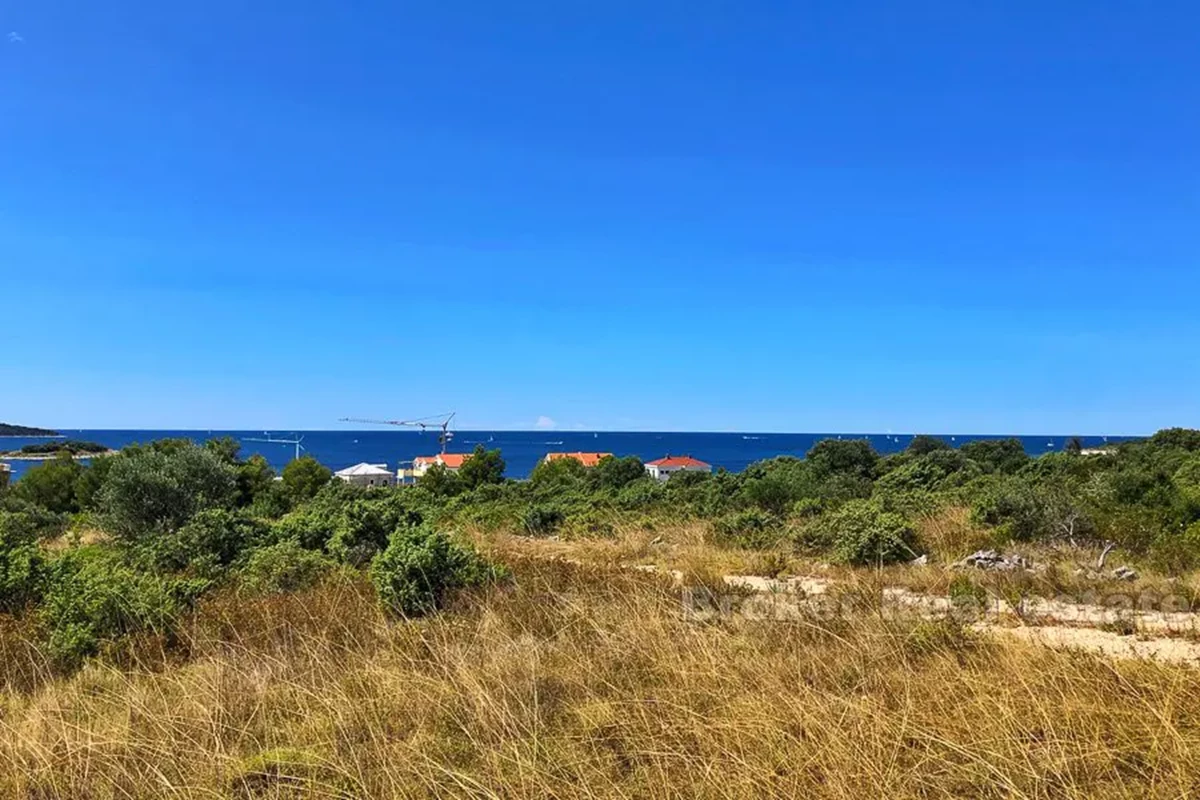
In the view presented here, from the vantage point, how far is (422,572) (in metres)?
8.05

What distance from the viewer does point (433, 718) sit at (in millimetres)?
4508

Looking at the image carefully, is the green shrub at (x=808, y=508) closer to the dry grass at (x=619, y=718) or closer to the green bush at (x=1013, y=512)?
the green bush at (x=1013, y=512)

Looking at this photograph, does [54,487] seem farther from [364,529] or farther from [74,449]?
[74,449]

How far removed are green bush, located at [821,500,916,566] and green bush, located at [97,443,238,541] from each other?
41.1 ft

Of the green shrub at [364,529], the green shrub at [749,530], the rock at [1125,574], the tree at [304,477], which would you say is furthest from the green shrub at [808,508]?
the tree at [304,477]

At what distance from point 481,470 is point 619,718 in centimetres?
3209

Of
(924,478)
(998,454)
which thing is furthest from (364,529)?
(998,454)

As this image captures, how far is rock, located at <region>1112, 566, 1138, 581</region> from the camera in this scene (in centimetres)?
959

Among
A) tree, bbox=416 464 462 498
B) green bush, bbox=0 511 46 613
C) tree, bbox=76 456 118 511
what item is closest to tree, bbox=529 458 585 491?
tree, bbox=416 464 462 498

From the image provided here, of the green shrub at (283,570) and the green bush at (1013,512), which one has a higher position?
the green bush at (1013,512)

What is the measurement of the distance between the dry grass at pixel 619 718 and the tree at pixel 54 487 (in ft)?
103

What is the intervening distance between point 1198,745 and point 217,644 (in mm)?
6780

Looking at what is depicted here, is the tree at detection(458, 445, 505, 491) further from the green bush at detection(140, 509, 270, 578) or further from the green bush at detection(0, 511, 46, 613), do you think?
the green bush at detection(0, 511, 46, 613)

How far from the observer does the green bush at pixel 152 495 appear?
1550 cm
